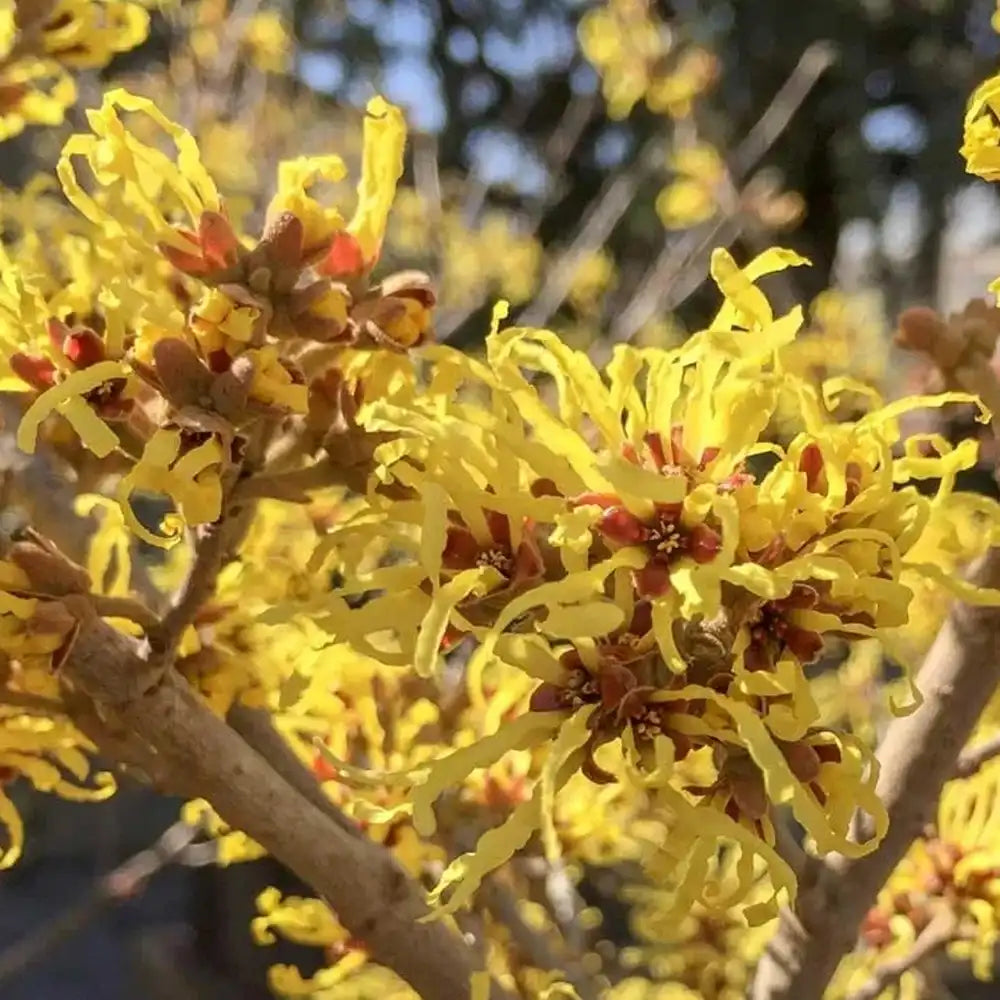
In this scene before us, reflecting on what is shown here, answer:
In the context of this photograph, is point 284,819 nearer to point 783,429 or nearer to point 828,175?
point 783,429

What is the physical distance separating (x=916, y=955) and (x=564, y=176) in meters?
5.01

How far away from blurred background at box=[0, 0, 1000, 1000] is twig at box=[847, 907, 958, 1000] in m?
0.51

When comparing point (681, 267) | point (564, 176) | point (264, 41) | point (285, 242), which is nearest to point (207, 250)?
point (285, 242)

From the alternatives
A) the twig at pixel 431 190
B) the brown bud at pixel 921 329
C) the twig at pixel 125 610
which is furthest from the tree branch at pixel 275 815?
the twig at pixel 431 190

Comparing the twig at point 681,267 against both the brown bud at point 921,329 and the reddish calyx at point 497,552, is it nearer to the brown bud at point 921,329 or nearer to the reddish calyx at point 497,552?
the brown bud at point 921,329

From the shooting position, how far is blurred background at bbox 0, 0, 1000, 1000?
261 cm

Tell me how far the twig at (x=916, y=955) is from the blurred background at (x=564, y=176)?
→ 51cm

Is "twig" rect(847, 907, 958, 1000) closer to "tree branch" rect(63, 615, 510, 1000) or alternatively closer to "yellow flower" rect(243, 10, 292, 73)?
"tree branch" rect(63, 615, 510, 1000)

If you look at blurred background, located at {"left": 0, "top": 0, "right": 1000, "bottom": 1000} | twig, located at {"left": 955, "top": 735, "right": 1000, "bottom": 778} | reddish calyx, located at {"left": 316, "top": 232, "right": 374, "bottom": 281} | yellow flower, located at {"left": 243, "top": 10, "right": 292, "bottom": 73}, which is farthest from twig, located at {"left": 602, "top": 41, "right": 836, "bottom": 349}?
reddish calyx, located at {"left": 316, "top": 232, "right": 374, "bottom": 281}

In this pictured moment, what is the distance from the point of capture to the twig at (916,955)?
854mm

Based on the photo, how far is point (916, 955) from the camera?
88 centimetres

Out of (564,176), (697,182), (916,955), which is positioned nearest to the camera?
(916,955)

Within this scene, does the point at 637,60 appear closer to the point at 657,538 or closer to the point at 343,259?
the point at 343,259

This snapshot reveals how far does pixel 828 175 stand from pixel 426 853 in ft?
17.7
